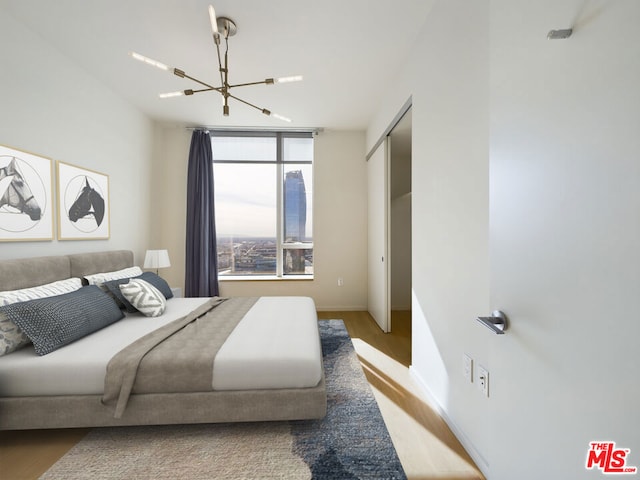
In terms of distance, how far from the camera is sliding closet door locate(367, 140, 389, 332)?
3.31 metres

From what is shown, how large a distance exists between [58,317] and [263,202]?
2937mm

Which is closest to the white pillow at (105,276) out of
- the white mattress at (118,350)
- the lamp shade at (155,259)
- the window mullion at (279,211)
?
the lamp shade at (155,259)

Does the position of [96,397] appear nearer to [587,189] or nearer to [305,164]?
[587,189]

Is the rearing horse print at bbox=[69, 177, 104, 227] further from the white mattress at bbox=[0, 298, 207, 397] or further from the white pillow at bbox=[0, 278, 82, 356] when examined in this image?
the white mattress at bbox=[0, 298, 207, 397]

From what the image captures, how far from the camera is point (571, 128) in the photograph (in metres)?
0.55

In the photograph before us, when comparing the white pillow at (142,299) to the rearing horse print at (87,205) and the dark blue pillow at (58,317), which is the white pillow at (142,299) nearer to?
the dark blue pillow at (58,317)

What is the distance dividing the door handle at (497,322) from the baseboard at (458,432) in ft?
3.47

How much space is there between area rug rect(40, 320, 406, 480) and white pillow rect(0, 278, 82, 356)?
28.4 inches

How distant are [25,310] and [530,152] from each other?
2.59 meters

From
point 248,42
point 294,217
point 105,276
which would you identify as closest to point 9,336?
point 105,276

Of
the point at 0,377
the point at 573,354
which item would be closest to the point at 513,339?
the point at 573,354

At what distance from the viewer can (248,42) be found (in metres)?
2.27

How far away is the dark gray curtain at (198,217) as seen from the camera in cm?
402

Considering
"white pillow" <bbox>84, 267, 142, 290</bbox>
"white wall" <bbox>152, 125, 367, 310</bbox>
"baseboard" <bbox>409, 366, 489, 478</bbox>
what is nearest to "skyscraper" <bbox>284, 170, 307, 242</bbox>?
"white wall" <bbox>152, 125, 367, 310</bbox>
